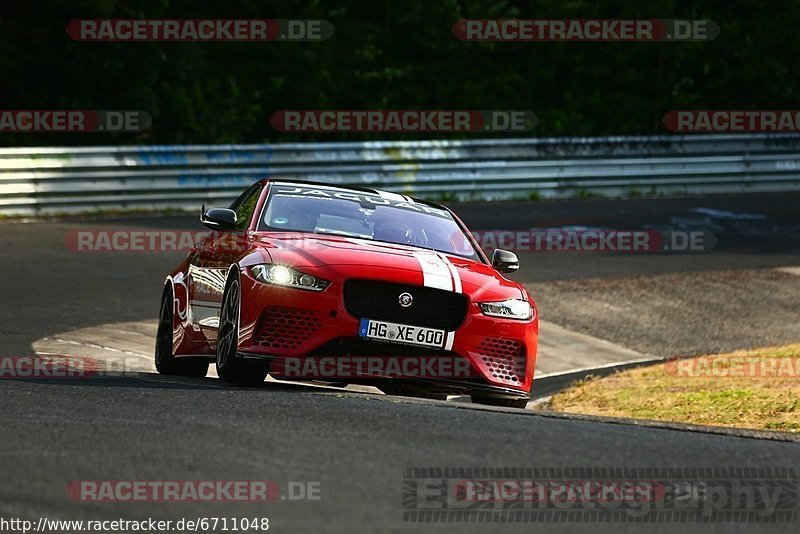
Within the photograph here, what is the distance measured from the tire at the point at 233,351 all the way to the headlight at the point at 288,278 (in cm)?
22

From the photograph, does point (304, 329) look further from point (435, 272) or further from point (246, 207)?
point (246, 207)

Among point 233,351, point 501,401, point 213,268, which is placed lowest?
point 501,401

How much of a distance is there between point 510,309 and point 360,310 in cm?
107

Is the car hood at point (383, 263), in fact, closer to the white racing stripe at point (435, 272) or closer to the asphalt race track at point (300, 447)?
the white racing stripe at point (435, 272)

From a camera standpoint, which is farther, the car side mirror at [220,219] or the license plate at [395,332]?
the car side mirror at [220,219]

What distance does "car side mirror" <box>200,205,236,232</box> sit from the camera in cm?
1036

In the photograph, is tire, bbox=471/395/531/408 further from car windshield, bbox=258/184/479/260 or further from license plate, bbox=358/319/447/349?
car windshield, bbox=258/184/479/260

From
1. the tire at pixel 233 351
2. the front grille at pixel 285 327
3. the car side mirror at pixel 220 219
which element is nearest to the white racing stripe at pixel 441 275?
the front grille at pixel 285 327

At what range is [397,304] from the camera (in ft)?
30.3

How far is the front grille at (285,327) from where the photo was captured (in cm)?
911

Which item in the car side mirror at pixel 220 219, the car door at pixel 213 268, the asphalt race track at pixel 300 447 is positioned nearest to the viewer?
the asphalt race track at pixel 300 447

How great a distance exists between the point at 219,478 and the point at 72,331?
26.0 feet

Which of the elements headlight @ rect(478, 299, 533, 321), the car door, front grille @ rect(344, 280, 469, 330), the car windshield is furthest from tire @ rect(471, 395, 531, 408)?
the car door

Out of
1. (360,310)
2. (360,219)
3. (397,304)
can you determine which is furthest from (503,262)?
(360,310)
